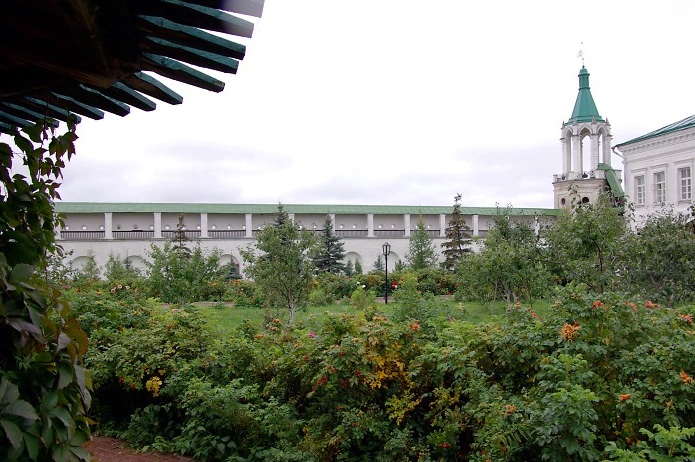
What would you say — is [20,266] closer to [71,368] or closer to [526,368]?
[71,368]

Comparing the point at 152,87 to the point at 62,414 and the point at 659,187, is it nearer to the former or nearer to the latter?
the point at 62,414

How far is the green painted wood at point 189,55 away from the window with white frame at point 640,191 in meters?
25.4

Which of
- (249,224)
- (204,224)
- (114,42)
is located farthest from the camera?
(249,224)

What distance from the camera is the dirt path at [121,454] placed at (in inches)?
205

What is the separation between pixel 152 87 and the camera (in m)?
2.15

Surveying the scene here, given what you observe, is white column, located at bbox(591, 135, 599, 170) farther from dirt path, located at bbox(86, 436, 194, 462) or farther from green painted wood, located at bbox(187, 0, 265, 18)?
green painted wood, located at bbox(187, 0, 265, 18)

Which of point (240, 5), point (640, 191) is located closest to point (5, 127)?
point (240, 5)

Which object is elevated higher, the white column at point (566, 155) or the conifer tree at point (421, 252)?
the white column at point (566, 155)

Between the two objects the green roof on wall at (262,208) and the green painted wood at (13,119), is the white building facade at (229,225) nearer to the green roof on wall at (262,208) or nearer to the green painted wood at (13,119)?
the green roof on wall at (262,208)

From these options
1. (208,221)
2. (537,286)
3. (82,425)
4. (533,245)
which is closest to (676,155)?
(537,286)

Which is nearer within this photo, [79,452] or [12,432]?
[12,432]

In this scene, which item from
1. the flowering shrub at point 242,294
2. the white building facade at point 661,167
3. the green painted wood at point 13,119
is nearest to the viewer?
the green painted wood at point 13,119

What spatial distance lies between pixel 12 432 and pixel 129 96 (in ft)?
4.25

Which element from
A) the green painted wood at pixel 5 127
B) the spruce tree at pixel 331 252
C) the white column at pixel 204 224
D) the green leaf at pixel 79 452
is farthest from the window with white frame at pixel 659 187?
the green leaf at pixel 79 452
